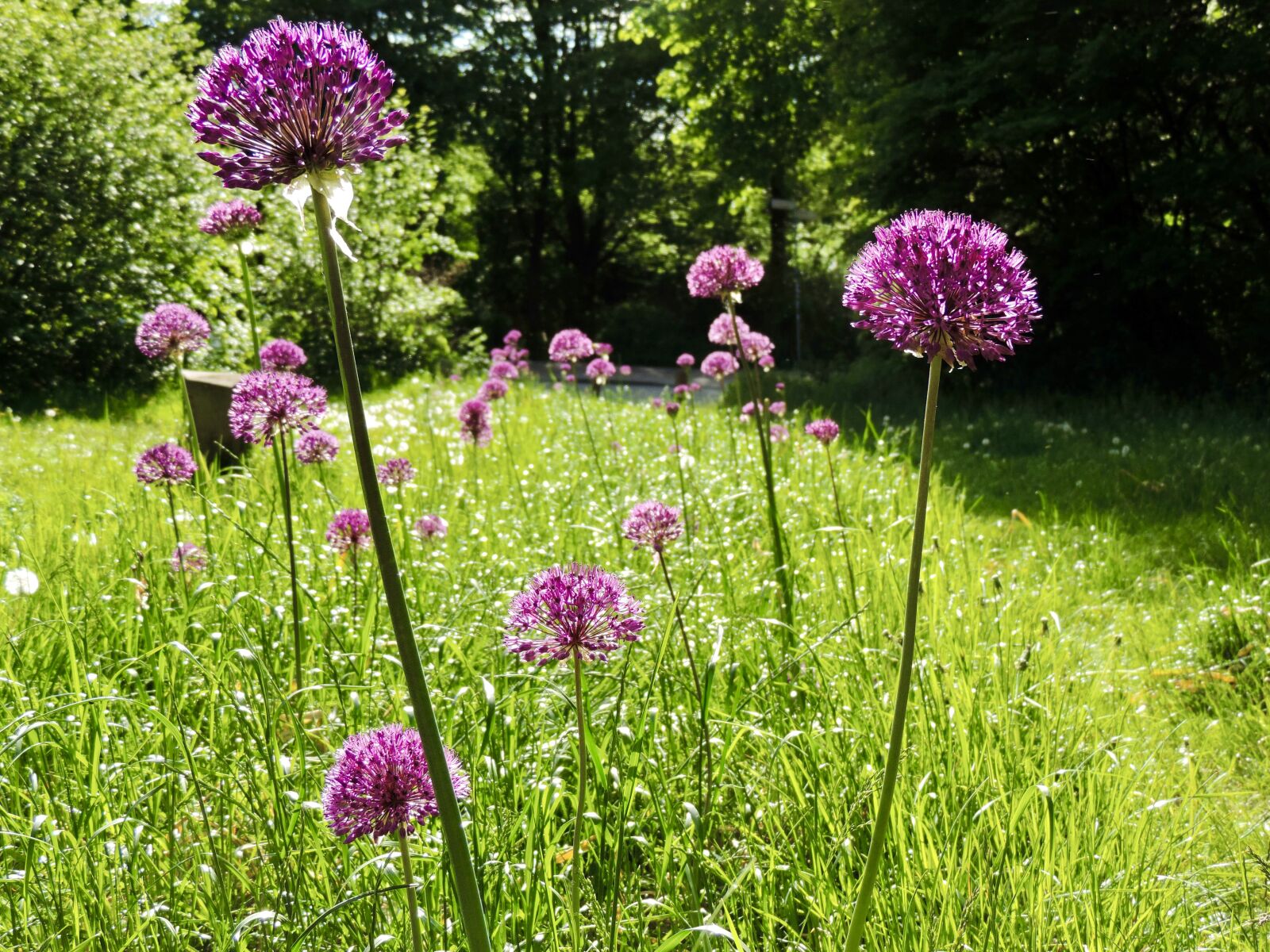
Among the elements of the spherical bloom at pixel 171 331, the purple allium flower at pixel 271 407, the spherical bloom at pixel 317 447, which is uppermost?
the spherical bloom at pixel 171 331

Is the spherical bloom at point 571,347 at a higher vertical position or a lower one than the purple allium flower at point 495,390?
higher

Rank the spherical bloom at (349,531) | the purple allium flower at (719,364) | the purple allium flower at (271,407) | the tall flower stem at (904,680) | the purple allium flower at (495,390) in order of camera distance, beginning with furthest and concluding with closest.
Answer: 1. the purple allium flower at (719,364)
2. the purple allium flower at (495,390)
3. the spherical bloom at (349,531)
4. the purple allium flower at (271,407)
5. the tall flower stem at (904,680)

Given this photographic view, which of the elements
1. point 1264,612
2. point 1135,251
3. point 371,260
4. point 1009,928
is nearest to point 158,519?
point 1009,928

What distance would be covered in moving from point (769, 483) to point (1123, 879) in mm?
1306

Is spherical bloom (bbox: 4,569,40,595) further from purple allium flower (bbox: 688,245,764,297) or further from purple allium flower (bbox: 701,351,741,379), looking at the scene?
purple allium flower (bbox: 701,351,741,379)

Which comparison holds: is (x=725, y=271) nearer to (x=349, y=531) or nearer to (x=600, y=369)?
(x=349, y=531)

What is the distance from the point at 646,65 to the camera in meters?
28.2

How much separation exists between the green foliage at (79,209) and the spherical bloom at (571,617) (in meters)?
9.81

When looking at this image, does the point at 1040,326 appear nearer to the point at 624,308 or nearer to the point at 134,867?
the point at 134,867

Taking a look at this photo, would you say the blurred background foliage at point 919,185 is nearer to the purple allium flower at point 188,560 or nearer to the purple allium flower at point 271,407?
the purple allium flower at point 188,560

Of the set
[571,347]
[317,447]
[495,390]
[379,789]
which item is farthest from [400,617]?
[571,347]

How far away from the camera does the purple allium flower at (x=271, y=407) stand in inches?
95.7

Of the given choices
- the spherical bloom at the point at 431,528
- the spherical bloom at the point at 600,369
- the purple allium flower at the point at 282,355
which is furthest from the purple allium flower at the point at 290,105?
the spherical bloom at the point at 600,369

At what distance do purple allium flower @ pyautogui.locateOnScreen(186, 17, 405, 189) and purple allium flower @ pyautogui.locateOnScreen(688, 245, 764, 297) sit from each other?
2.04m
